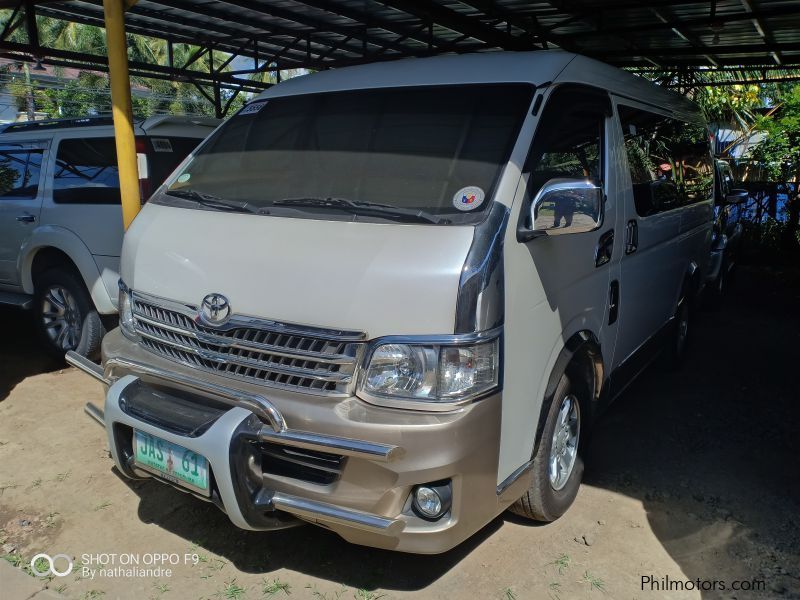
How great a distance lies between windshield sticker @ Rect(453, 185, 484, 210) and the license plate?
144 centimetres

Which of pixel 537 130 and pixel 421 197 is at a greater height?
pixel 537 130

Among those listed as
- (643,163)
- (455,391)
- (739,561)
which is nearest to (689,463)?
(739,561)

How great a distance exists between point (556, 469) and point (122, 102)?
353 cm

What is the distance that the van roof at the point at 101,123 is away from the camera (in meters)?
5.50

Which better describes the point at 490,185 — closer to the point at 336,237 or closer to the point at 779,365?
the point at 336,237

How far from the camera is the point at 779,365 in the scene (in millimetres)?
6180

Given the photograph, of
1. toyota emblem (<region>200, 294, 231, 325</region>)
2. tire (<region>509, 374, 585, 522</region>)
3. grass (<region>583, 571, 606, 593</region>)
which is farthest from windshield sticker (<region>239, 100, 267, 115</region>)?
grass (<region>583, 571, 606, 593</region>)

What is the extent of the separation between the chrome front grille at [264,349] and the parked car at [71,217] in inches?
100

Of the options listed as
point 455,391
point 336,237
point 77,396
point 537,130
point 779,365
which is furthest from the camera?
point 779,365

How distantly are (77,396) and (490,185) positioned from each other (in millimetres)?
3776

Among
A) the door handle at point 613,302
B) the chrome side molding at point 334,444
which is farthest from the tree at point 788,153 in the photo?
the chrome side molding at point 334,444

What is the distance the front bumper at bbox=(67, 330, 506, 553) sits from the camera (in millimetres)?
2473

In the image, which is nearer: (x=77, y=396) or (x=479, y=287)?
(x=479, y=287)

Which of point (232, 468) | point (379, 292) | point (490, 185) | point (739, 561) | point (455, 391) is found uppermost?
point (490, 185)
